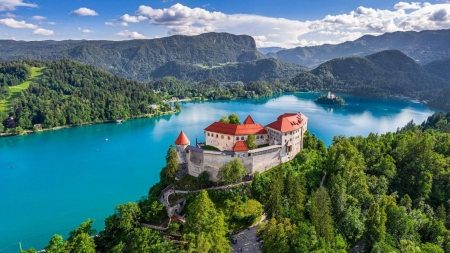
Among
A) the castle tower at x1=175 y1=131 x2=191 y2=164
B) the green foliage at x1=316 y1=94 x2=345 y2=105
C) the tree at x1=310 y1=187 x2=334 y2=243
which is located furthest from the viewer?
the green foliage at x1=316 y1=94 x2=345 y2=105

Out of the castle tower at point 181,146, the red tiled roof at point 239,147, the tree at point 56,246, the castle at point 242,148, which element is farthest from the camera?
the castle tower at point 181,146

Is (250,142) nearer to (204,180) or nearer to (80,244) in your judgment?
(204,180)

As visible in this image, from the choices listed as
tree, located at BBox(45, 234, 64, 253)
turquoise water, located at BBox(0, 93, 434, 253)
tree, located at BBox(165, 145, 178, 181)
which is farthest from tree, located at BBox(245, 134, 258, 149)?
tree, located at BBox(45, 234, 64, 253)

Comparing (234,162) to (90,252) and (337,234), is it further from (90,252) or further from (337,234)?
(90,252)

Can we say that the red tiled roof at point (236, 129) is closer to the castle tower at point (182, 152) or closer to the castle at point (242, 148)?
the castle at point (242, 148)

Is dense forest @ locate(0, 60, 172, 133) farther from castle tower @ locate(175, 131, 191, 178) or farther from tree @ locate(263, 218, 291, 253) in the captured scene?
tree @ locate(263, 218, 291, 253)

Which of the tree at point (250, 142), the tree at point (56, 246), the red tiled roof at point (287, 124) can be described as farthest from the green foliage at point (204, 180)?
the tree at point (56, 246)
